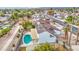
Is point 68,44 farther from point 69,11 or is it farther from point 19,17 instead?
point 19,17

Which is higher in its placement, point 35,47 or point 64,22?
point 64,22

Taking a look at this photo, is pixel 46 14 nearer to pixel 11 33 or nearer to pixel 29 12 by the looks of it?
pixel 29 12

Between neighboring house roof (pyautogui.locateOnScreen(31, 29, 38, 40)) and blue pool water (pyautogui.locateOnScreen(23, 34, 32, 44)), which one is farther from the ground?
neighboring house roof (pyautogui.locateOnScreen(31, 29, 38, 40))

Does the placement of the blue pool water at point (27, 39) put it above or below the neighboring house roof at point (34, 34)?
below

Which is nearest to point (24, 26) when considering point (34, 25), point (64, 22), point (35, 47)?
point (34, 25)

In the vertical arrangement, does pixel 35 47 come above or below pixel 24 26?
below
